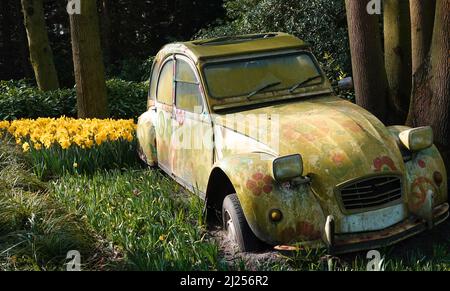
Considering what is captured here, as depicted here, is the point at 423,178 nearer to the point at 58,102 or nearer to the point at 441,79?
the point at 441,79

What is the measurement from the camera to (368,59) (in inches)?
278

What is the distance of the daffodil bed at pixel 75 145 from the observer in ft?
23.5

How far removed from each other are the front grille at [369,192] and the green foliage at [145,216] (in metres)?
1.08

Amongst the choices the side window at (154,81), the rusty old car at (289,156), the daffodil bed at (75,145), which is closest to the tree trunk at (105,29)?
the daffodil bed at (75,145)

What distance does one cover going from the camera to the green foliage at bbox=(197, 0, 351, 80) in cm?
1252

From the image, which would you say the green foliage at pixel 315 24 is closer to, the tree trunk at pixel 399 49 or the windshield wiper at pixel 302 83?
the tree trunk at pixel 399 49

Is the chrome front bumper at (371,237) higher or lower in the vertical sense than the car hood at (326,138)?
lower

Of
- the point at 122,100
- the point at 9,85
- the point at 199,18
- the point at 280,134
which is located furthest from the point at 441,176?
the point at 199,18

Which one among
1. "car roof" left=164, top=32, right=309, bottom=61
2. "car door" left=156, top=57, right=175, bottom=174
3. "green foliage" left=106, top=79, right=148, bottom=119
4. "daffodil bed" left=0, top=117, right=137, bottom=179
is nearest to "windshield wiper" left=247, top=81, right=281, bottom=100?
"car roof" left=164, top=32, right=309, bottom=61

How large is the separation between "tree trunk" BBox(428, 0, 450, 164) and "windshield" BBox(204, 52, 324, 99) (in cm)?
114

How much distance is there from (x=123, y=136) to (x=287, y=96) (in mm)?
3044

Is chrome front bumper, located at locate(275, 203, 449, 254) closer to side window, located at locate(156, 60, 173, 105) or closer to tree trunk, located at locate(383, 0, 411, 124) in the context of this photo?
side window, located at locate(156, 60, 173, 105)

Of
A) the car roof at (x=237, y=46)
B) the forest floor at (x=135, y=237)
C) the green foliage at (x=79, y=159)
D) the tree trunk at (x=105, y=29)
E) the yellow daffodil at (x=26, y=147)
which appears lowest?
the forest floor at (x=135, y=237)

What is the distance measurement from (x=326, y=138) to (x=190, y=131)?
1630 millimetres
